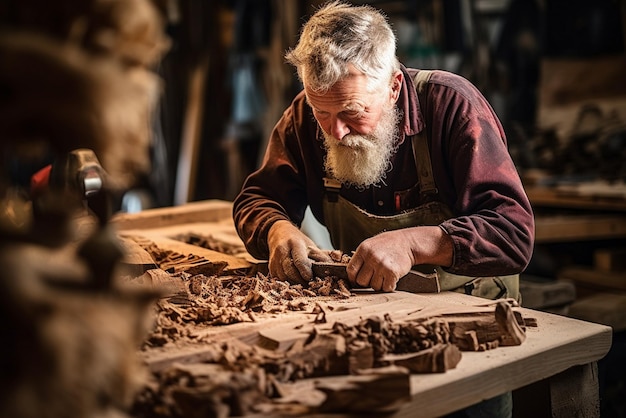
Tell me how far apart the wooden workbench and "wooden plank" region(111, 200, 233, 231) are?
1751 millimetres

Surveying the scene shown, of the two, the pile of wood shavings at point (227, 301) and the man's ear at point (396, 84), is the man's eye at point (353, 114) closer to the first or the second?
the man's ear at point (396, 84)

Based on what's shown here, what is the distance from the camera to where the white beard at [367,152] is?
11.0ft

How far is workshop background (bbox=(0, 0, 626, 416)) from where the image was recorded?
5.97 metres

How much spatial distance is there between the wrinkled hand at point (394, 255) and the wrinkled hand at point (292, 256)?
0.20m

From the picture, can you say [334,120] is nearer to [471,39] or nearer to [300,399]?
[300,399]

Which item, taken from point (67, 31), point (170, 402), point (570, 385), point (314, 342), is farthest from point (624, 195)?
point (67, 31)

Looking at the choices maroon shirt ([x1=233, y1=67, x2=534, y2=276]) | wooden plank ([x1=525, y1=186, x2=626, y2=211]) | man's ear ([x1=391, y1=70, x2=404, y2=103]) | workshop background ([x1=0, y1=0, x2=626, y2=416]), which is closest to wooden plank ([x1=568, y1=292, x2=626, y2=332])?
workshop background ([x1=0, y1=0, x2=626, y2=416])

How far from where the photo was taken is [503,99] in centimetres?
788

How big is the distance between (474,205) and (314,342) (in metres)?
1.13

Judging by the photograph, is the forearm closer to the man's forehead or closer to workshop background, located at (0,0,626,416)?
the man's forehead

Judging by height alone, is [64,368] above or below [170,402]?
above

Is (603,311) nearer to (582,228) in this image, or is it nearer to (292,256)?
(582,228)

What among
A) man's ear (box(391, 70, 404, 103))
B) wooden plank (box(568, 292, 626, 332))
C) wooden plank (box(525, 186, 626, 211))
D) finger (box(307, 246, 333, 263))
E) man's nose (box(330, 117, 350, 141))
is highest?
man's ear (box(391, 70, 404, 103))

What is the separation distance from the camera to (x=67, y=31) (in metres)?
1.60
